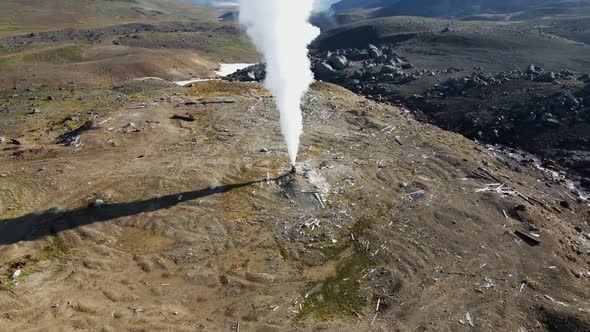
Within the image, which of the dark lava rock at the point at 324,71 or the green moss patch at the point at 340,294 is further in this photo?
the dark lava rock at the point at 324,71

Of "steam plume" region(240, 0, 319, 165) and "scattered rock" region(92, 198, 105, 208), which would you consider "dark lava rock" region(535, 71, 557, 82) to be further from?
"scattered rock" region(92, 198, 105, 208)

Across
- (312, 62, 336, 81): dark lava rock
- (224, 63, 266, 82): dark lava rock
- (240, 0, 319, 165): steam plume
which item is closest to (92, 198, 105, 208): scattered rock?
(240, 0, 319, 165): steam plume

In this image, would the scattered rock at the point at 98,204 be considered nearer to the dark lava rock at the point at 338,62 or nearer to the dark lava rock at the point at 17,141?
the dark lava rock at the point at 17,141

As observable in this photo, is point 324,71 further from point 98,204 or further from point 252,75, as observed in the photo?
point 98,204

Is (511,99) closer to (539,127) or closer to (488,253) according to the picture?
(539,127)

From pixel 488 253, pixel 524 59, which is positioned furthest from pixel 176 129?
pixel 524 59

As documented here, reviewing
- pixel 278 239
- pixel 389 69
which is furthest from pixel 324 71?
pixel 278 239

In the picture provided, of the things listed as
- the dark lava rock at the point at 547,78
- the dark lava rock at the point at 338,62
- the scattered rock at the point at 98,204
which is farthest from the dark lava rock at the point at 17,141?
the dark lava rock at the point at 547,78
